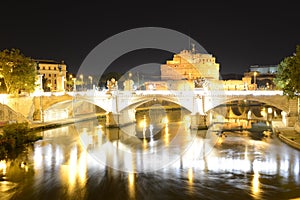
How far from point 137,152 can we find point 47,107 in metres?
19.2

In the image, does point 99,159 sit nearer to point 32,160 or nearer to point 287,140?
point 32,160

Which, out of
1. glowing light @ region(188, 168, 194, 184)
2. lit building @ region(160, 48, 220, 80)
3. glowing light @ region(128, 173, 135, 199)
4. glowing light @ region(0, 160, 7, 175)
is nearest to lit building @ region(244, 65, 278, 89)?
lit building @ region(160, 48, 220, 80)

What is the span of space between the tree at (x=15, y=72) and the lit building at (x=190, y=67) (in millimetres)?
51762

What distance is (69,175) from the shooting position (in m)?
20.7

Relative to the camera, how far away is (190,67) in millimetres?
90375

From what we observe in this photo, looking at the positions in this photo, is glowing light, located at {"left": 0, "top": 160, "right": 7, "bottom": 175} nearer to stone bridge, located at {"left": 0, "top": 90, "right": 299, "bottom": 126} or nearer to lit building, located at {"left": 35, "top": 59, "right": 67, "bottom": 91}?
stone bridge, located at {"left": 0, "top": 90, "right": 299, "bottom": 126}

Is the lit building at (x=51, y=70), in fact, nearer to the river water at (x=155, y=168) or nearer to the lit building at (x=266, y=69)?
the river water at (x=155, y=168)

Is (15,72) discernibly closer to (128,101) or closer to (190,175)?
(128,101)

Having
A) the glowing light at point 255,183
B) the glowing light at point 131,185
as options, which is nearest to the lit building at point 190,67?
the glowing light at point 255,183

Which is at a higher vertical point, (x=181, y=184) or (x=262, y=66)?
(x=262, y=66)

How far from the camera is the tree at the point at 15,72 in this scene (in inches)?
1548

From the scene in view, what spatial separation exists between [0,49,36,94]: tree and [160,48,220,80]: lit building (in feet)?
170

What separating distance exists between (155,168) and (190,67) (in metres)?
70.3

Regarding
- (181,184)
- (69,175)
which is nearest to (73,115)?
(69,175)
